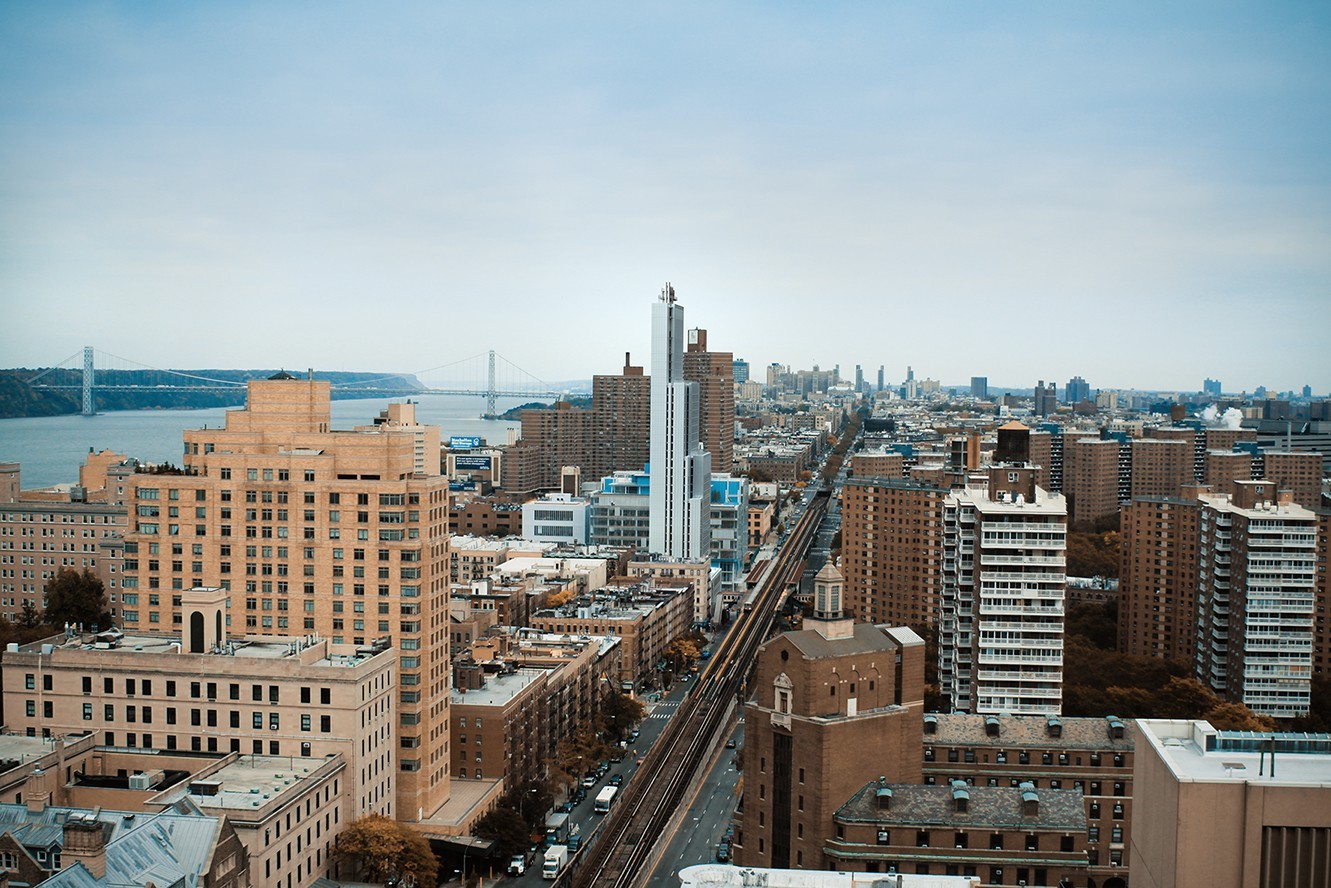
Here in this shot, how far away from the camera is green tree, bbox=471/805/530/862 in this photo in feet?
79.9

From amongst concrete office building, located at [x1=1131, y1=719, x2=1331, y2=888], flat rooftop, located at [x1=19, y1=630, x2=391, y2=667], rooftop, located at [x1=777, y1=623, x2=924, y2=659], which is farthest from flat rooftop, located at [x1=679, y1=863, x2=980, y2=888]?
flat rooftop, located at [x1=19, y1=630, x2=391, y2=667]

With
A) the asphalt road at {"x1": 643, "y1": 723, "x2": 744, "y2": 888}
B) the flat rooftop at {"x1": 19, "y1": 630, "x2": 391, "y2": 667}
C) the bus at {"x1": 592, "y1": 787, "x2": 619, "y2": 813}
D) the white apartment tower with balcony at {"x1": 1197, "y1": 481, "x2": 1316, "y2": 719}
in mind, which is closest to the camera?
the flat rooftop at {"x1": 19, "y1": 630, "x2": 391, "y2": 667}

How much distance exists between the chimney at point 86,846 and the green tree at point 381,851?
19.0ft

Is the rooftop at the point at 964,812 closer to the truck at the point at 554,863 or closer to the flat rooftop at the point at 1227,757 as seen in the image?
the truck at the point at 554,863

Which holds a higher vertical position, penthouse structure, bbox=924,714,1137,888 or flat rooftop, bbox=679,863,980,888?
flat rooftop, bbox=679,863,980,888

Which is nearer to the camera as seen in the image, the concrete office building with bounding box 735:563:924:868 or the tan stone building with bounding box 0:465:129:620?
the concrete office building with bounding box 735:563:924:868

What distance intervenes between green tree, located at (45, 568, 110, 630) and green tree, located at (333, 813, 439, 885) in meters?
20.2

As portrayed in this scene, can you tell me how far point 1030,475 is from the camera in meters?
32.7

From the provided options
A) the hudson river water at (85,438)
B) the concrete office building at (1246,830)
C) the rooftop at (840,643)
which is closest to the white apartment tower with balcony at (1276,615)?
the rooftop at (840,643)

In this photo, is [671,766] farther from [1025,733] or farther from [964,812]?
[964,812]

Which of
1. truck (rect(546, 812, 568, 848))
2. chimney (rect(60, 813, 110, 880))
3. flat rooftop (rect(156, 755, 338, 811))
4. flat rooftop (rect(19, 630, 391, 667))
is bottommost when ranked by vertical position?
truck (rect(546, 812, 568, 848))

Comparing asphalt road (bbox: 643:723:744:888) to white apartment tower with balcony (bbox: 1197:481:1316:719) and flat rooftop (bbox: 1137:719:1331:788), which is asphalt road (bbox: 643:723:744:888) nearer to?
white apartment tower with balcony (bbox: 1197:481:1316:719)

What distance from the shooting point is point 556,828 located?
26969 millimetres

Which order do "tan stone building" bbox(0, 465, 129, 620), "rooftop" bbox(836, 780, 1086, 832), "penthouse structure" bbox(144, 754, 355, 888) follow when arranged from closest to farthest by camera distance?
"penthouse structure" bbox(144, 754, 355, 888) < "rooftop" bbox(836, 780, 1086, 832) < "tan stone building" bbox(0, 465, 129, 620)
